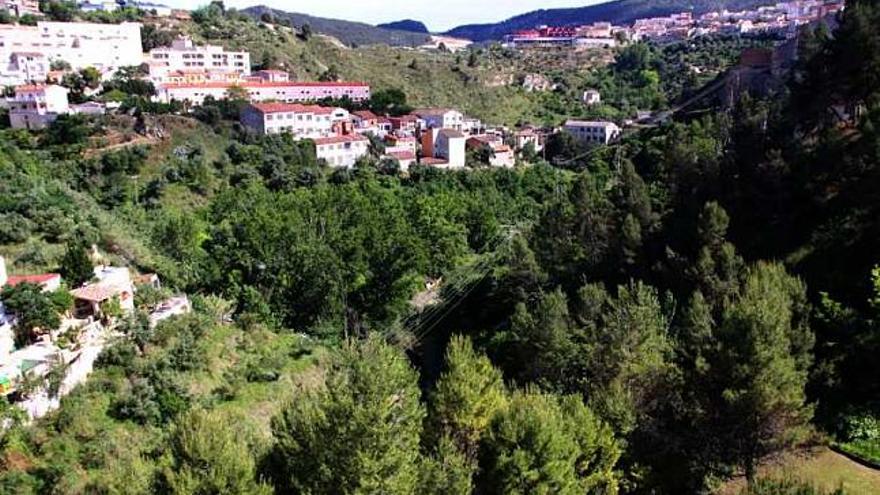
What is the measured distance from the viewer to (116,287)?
25859 mm

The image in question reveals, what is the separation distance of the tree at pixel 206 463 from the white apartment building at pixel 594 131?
6405 centimetres

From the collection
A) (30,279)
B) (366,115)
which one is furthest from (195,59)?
(30,279)

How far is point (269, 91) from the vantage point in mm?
70500

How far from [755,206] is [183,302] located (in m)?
24.6

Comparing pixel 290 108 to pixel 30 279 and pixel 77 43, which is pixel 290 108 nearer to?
pixel 77 43

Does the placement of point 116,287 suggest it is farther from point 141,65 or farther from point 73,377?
point 141,65

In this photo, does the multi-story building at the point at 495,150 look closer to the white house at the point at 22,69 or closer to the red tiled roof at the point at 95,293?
the white house at the point at 22,69

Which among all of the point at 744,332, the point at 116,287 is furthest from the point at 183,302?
the point at 744,332

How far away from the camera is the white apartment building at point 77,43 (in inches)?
2611

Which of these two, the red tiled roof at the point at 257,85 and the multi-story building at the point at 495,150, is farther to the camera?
the multi-story building at the point at 495,150

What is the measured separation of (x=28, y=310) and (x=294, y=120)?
4317cm

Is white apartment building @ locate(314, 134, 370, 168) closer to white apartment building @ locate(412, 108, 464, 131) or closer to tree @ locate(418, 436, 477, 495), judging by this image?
white apartment building @ locate(412, 108, 464, 131)

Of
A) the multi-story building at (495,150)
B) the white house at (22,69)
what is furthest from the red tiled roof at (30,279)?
the multi-story building at (495,150)

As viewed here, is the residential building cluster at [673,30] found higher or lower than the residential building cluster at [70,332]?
higher
